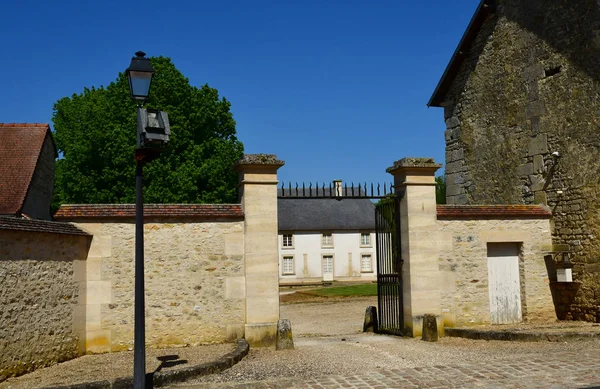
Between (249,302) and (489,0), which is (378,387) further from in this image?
(489,0)

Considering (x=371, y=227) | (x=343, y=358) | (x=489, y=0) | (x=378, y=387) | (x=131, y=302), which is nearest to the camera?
(x=378, y=387)

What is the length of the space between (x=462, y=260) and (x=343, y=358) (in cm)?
345

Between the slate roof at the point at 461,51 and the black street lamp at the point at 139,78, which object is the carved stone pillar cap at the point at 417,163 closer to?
the slate roof at the point at 461,51

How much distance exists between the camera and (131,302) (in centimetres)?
920

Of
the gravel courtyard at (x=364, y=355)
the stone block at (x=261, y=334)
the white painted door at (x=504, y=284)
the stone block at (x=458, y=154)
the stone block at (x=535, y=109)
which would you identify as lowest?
the gravel courtyard at (x=364, y=355)

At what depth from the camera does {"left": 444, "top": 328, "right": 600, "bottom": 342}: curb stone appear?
9.38m

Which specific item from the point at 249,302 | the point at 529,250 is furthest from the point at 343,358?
the point at 529,250

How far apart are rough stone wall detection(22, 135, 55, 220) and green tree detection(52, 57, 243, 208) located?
9.15ft

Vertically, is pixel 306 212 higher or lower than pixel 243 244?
higher

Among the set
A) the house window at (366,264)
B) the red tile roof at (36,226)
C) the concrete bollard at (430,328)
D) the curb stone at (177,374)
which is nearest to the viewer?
the curb stone at (177,374)

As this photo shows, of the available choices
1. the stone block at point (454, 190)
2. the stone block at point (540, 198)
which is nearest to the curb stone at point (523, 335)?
the stone block at point (540, 198)

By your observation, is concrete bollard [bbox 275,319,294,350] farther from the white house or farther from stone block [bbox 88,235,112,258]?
the white house

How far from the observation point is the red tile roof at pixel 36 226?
24.6ft

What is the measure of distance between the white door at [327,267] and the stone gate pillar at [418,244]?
27.4 meters
